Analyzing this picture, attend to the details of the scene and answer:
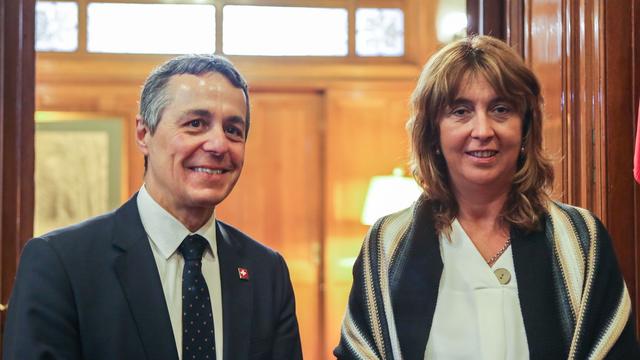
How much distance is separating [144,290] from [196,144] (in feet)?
1.06

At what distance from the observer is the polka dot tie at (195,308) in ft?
5.49

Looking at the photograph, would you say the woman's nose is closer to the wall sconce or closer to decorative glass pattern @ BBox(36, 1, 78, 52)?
the wall sconce

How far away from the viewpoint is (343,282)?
5785mm

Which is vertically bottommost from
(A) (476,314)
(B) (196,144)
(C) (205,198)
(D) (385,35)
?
(A) (476,314)

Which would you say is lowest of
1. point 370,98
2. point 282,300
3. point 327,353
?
point 327,353

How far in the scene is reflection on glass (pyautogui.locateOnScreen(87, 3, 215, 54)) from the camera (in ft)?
18.9

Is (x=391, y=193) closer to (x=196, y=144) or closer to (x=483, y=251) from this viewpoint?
(x=483, y=251)

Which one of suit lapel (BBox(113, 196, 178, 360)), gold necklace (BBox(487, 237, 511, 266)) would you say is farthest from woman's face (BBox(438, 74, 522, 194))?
suit lapel (BBox(113, 196, 178, 360))

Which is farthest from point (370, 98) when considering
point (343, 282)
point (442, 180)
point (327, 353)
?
point (442, 180)

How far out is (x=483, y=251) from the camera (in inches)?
73.3

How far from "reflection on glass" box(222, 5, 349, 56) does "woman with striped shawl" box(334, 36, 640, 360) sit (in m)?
4.03

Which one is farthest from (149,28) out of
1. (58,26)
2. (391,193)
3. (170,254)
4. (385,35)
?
(170,254)

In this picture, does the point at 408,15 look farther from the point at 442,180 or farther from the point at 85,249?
the point at 85,249

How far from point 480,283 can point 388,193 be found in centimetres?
358
